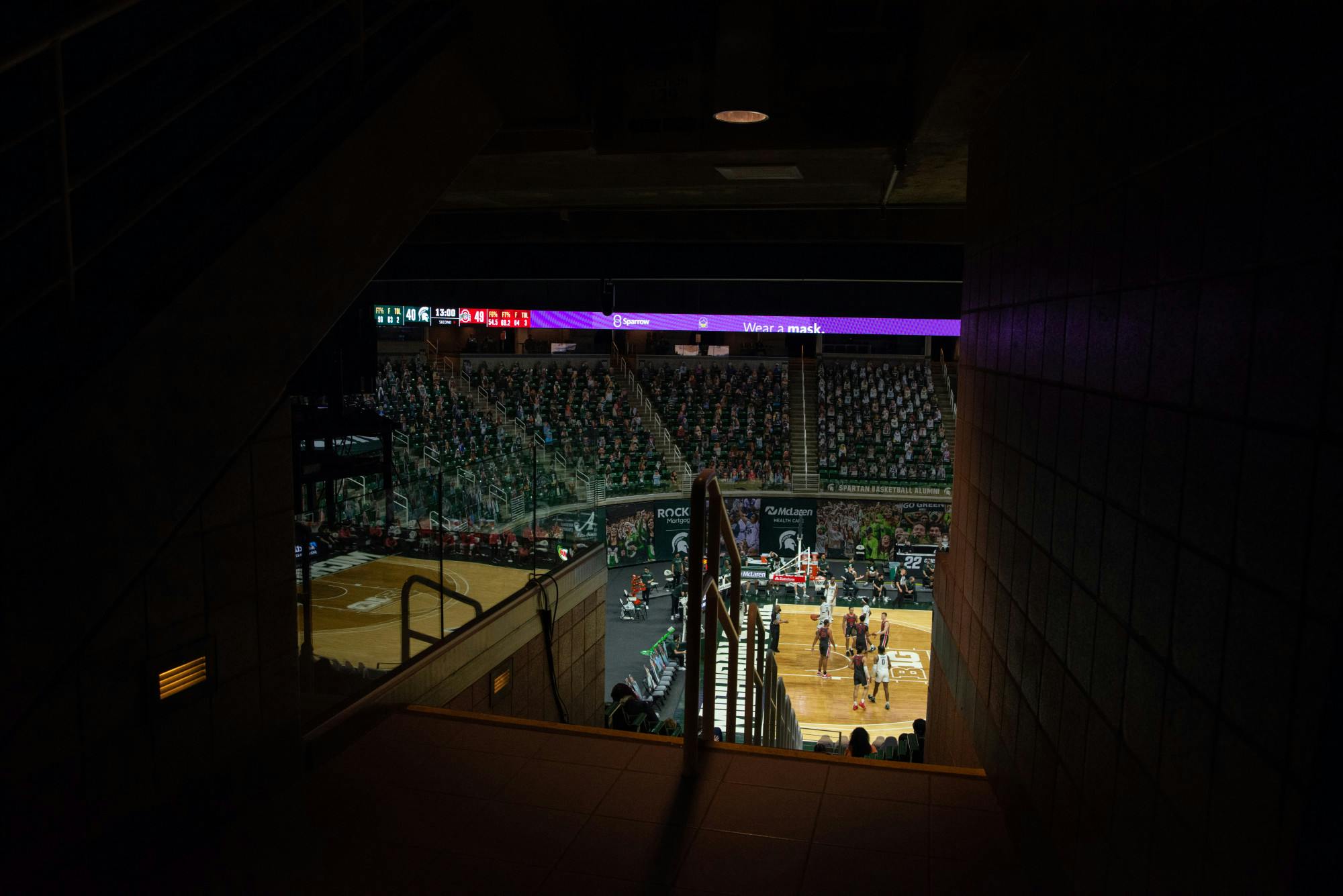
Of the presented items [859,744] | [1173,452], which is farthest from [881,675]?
[1173,452]

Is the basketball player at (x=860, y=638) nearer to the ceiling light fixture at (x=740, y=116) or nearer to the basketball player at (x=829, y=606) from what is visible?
the basketball player at (x=829, y=606)

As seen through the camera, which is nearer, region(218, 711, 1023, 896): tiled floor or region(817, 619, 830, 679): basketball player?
region(218, 711, 1023, 896): tiled floor

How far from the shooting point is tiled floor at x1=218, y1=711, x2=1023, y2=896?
2.48 m

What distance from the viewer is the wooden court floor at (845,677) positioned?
1210 cm

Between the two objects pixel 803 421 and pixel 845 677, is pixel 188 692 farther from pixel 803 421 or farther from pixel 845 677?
pixel 803 421

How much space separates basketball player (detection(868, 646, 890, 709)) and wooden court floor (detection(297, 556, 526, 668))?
8.65 metres

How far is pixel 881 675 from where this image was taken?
13.1 m

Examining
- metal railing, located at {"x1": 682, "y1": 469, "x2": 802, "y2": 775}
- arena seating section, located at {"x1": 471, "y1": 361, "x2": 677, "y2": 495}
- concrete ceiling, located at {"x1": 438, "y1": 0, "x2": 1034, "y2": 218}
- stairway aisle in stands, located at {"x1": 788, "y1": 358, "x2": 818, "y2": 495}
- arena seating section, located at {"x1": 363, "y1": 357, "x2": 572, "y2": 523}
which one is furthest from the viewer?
stairway aisle in stands, located at {"x1": 788, "y1": 358, "x2": 818, "y2": 495}

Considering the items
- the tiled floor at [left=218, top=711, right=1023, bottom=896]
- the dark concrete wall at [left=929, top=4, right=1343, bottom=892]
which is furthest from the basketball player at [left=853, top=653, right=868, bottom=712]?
the dark concrete wall at [left=929, top=4, right=1343, bottom=892]

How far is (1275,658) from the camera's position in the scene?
1.36 metres

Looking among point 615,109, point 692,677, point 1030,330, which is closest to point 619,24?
point 615,109

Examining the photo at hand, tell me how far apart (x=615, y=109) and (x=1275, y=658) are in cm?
368

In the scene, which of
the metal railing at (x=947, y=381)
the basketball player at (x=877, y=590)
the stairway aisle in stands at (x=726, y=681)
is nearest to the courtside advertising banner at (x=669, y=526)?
the stairway aisle in stands at (x=726, y=681)

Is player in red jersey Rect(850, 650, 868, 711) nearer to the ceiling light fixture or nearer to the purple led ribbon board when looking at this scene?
the purple led ribbon board
